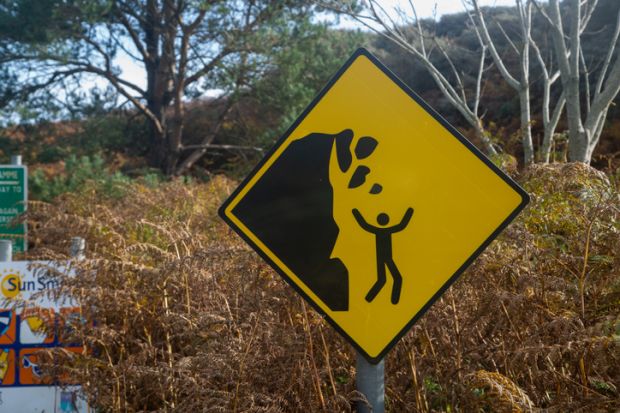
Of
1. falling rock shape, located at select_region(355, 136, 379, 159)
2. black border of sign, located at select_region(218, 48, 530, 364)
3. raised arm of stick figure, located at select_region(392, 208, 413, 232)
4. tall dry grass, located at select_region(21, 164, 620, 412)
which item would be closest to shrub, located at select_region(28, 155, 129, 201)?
tall dry grass, located at select_region(21, 164, 620, 412)

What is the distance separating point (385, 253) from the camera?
7.54ft

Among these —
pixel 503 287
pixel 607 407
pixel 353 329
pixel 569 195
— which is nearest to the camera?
pixel 353 329

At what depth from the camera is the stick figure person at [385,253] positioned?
90.3 inches

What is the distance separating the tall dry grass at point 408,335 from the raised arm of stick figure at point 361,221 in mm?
611

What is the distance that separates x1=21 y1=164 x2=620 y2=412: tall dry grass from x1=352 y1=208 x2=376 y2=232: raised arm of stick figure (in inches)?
24.0

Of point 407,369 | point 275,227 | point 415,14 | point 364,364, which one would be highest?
point 415,14

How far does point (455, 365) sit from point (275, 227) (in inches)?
39.4

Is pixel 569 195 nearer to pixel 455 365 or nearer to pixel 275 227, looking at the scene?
pixel 455 365

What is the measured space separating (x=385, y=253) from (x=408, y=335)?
0.74 m

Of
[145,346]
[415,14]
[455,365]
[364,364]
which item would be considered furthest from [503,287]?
[415,14]

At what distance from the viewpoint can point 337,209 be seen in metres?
2.34

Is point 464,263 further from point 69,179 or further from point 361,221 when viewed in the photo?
point 69,179

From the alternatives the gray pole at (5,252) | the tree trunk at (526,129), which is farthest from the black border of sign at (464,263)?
the tree trunk at (526,129)

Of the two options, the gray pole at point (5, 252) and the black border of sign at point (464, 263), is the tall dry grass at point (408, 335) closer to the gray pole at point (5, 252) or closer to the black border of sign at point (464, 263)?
the black border of sign at point (464, 263)
